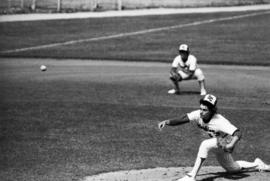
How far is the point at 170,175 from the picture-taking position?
12.4m

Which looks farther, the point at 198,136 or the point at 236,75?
the point at 236,75

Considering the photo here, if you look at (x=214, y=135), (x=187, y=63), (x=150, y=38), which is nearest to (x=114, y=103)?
(x=187, y=63)

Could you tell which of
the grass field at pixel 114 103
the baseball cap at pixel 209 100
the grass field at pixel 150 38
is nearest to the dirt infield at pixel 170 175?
the grass field at pixel 114 103

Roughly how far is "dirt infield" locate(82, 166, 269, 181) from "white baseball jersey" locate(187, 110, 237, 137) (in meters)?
0.82

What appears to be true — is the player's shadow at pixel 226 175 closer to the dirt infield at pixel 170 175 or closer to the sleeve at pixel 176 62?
the dirt infield at pixel 170 175

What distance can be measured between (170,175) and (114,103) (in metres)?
7.87

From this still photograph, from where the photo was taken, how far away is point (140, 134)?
16.2 m

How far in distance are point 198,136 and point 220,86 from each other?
7640 mm

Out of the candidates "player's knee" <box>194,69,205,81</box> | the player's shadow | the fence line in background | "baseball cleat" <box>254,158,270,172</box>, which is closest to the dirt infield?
the player's shadow

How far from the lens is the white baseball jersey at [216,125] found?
38.0 ft

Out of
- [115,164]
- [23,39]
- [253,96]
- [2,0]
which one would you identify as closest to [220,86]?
[253,96]

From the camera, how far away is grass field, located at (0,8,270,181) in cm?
1405

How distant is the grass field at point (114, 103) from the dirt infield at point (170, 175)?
421 mm

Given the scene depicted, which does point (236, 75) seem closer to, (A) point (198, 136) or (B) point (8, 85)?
(B) point (8, 85)
